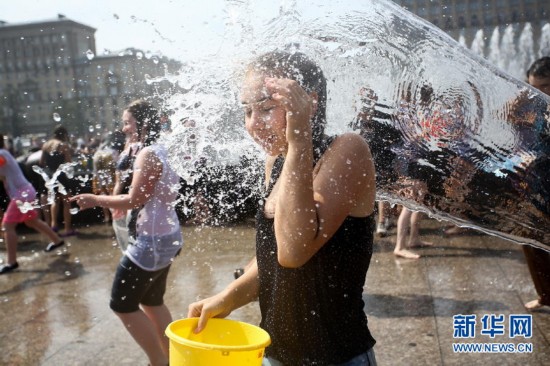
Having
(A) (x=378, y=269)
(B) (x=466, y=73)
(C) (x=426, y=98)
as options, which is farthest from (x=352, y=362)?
(A) (x=378, y=269)

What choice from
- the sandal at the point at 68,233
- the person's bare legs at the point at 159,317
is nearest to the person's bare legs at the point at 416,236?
the person's bare legs at the point at 159,317

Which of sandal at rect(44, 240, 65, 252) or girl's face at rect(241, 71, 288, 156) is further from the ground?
girl's face at rect(241, 71, 288, 156)

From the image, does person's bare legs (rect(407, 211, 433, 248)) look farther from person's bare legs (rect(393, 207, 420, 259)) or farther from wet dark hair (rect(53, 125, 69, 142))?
wet dark hair (rect(53, 125, 69, 142))

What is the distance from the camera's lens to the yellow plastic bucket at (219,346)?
1.61m

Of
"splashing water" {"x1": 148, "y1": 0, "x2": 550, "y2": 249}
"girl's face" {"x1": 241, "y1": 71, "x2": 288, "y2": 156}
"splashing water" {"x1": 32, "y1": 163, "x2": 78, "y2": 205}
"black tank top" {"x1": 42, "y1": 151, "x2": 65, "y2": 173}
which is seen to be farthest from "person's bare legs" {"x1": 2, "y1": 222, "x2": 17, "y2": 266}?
"girl's face" {"x1": 241, "y1": 71, "x2": 288, "y2": 156}

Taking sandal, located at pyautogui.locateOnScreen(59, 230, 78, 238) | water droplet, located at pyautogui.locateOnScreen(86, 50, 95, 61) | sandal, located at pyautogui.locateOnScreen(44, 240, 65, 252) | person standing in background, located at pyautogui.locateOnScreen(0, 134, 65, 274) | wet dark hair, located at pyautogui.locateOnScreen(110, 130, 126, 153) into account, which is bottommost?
sandal, located at pyautogui.locateOnScreen(59, 230, 78, 238)

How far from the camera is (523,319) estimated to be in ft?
14.3

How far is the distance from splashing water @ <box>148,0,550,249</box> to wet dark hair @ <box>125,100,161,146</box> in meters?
1.23

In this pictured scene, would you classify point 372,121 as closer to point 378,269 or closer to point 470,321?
point 470,321

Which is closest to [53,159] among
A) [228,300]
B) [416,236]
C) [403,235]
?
[403,235]

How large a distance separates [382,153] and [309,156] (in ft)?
2.21

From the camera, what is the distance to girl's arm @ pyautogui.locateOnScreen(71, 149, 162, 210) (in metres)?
3.42

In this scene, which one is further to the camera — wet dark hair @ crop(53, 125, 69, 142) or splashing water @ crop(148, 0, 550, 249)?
wet dark hair @ crop(53, 125, 69, 142)

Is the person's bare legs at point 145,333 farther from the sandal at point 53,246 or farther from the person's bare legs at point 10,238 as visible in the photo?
the sandal at point 53,246
